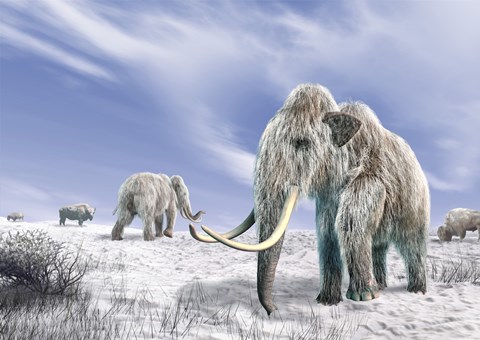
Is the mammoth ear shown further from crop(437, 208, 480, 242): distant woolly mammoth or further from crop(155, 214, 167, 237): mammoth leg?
crop(155, 214, 167, 237): mammoth leg

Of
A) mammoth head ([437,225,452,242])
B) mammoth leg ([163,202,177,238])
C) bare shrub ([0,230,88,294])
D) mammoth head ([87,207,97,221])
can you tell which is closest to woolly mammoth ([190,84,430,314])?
bare shrub ([0,230,88,294])

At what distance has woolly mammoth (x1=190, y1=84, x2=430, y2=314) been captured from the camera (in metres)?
5.42

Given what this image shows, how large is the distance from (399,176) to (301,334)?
7.11 ft

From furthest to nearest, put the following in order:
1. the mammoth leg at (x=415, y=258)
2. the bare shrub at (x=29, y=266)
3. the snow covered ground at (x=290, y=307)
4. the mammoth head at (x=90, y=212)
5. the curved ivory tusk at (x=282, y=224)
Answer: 1. the mammoth head at (x=90, y=212)
2. the bare shrub at (x=29, y=266)
3. the mammoth leg at (x=415, y=258)
4. the snow covered ground at (x=290, y=307)
5. the curved ivory tusk at (x=282, y=224)

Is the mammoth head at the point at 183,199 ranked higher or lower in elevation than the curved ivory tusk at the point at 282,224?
higher

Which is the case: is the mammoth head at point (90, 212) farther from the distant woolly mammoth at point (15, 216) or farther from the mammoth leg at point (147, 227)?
the mammoth leg at point (147, 227)

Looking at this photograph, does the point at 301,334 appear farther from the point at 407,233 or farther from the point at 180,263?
the point at 180,263

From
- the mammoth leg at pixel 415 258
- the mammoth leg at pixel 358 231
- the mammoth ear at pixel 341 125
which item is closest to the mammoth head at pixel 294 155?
the mammoth ear at pixel 341 125

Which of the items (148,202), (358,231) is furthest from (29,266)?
(148,202)

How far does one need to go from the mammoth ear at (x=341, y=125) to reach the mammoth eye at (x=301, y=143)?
32 centimetres

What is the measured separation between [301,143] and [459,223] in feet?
36.0

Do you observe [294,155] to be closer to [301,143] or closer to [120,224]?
[301,143]

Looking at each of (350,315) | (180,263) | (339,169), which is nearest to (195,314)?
(350,315)

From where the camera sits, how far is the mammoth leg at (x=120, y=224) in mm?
15383
